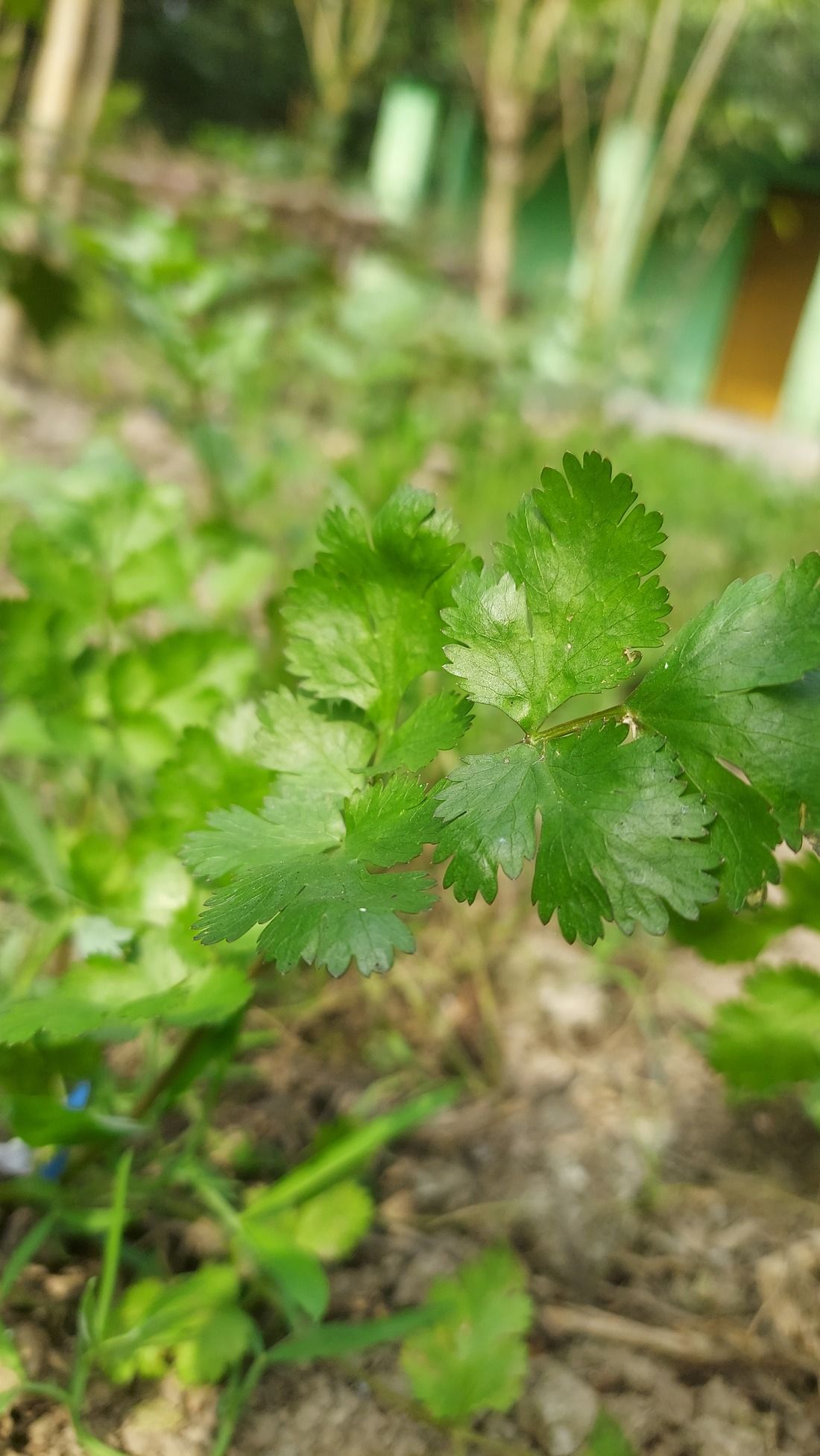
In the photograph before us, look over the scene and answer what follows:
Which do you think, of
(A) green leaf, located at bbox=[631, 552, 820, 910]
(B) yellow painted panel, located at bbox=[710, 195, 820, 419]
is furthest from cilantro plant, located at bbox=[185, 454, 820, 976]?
(B) yellow painted panel, located at bbox=[710, 195, 820, 419]

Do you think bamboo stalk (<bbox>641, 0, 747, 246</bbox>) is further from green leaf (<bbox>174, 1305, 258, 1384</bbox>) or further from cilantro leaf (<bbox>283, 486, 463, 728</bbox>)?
green leaf (<bbox>174, 1305, 258, 1384</bbox>)

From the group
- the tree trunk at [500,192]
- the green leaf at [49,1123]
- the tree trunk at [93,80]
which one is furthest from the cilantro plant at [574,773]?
the tree trunk at [500,192]

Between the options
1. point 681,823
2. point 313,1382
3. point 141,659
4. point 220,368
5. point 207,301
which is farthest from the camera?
point 220,368

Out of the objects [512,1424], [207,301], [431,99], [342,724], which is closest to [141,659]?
[342,724]

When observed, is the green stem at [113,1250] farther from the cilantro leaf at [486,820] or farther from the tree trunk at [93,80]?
the tree trunk at [93,80]

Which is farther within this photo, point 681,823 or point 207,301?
point 207,301

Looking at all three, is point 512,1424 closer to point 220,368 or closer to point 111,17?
point 220,368
